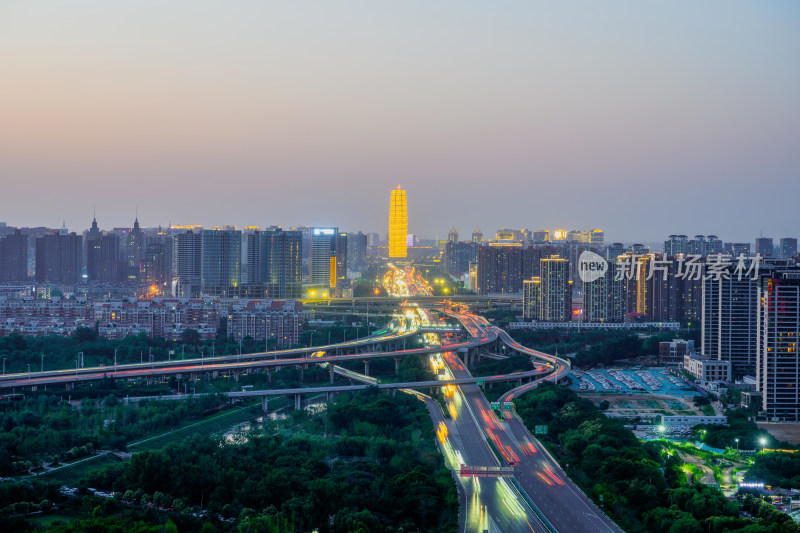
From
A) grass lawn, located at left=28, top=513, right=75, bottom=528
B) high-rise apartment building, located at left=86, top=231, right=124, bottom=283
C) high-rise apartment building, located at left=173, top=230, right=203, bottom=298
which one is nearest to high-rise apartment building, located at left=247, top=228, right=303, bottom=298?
high-rise apartment building, located at left=173, top=230, right=203, bottom=298

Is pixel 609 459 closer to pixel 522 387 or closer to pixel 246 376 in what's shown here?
pixel 522 387

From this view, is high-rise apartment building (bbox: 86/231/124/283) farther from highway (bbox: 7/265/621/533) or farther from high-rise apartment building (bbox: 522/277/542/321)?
high-rise apartment building (bbox: 522/277/542/321)

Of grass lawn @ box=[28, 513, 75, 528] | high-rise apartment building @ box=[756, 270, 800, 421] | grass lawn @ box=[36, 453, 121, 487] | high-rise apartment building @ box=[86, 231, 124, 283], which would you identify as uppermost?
high-rise apartment building @ box=[86, 231, 124, 283]

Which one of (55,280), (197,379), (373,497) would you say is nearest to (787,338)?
(373,497)

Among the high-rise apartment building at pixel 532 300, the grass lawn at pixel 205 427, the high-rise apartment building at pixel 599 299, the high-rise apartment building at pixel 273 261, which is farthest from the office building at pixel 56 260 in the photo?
the grass lawn at pixel 205 427

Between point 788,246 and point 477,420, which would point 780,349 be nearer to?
point 477,420

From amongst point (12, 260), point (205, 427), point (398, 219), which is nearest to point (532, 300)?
point (205, 427)

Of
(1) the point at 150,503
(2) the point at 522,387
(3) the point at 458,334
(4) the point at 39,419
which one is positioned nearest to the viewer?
(1) the point at 150,503
